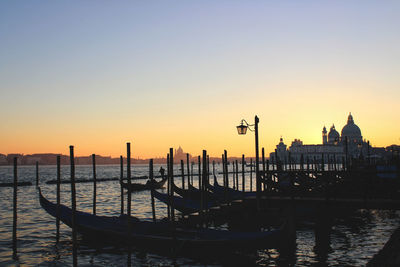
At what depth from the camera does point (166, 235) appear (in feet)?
39.0

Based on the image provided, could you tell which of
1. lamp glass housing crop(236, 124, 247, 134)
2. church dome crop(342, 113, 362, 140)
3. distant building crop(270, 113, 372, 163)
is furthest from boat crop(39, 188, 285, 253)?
church dome crop(342, 113, 362, 140)

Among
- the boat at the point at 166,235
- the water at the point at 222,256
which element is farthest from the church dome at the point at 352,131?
the boat at the point at 166,235

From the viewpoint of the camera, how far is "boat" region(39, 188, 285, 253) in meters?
10.7

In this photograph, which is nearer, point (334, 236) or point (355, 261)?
point (355, 261)

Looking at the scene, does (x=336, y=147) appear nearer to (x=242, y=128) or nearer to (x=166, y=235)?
(x=242, y=128)

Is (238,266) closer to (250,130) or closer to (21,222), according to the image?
(250,130)

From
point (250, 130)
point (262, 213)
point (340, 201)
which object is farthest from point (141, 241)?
point (340, 201)

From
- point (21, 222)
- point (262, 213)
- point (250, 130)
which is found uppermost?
point (250, 130)

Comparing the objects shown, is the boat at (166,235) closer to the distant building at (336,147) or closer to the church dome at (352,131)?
the distant building at (336,147)

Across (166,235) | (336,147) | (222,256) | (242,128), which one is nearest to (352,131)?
(336,147)

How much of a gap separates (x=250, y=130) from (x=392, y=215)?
33.5 feet

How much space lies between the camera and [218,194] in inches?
826

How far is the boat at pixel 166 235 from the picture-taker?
1067 cm

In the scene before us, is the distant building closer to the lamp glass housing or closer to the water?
the water
